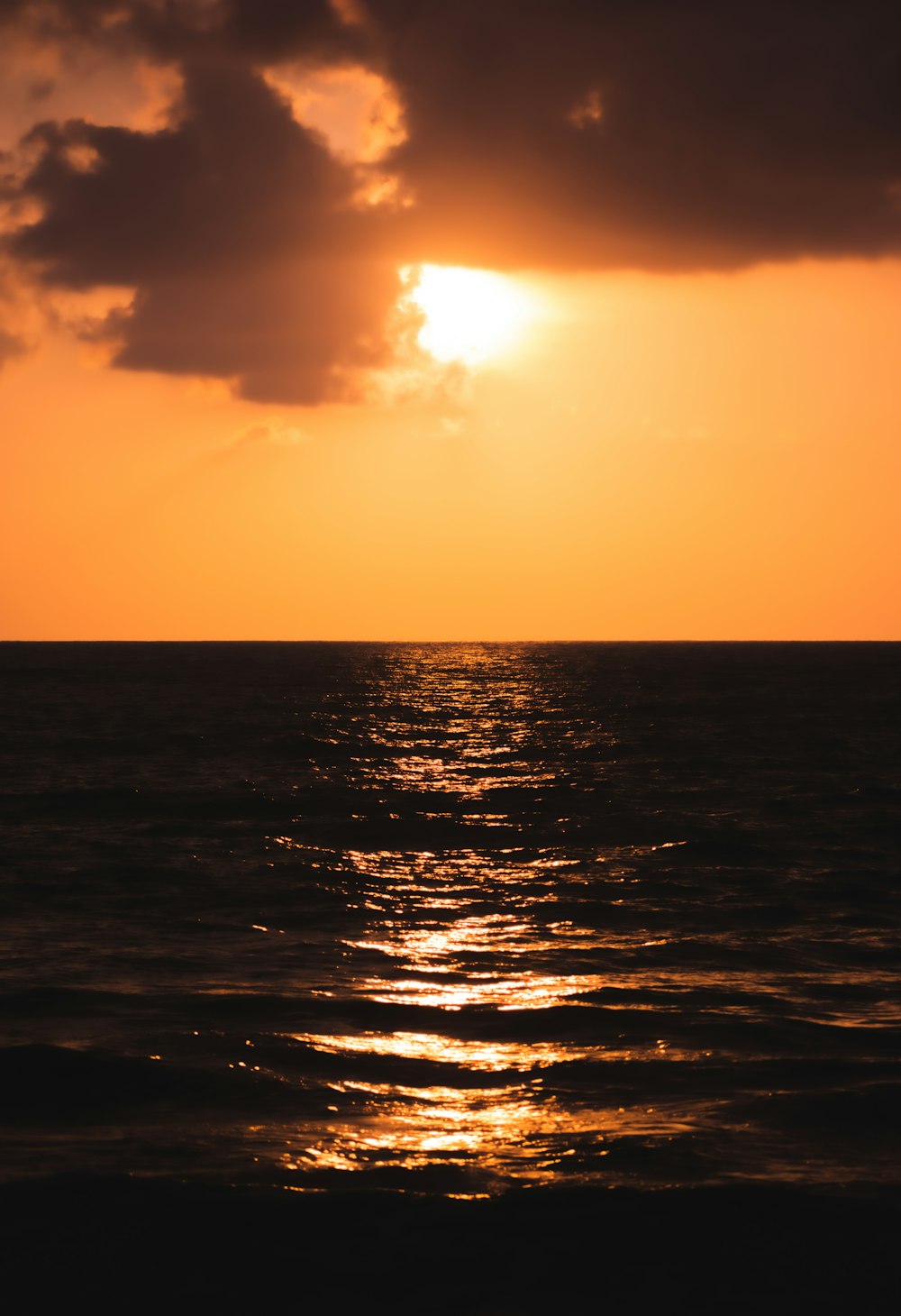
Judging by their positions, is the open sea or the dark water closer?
the open sea

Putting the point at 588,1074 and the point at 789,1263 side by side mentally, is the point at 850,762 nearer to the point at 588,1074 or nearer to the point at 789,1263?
the point at 588,1074

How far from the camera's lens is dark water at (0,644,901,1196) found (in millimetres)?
11531

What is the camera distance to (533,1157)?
11156mm

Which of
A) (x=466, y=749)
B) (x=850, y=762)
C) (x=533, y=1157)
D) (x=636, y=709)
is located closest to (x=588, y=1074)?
(x=533, y=1157)

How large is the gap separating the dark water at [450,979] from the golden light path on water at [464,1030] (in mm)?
51

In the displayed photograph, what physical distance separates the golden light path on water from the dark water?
5 cm

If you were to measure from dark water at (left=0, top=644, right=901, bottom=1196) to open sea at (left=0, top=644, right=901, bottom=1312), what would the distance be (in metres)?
0.06

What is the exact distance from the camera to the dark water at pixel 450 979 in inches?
454

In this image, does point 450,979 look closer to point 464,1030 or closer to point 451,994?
point 451,994

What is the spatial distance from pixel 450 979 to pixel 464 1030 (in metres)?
2.53

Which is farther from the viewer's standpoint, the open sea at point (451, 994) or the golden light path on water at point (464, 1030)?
the golden light path on water at point (464, 1030)

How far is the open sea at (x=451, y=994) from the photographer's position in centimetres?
1098

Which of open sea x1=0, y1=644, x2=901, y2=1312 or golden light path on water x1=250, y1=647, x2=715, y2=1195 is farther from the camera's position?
golden light path on water x1=250, y1=647, x2=715, y2=1195

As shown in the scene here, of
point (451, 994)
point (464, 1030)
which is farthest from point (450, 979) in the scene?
point (464, 1030)
